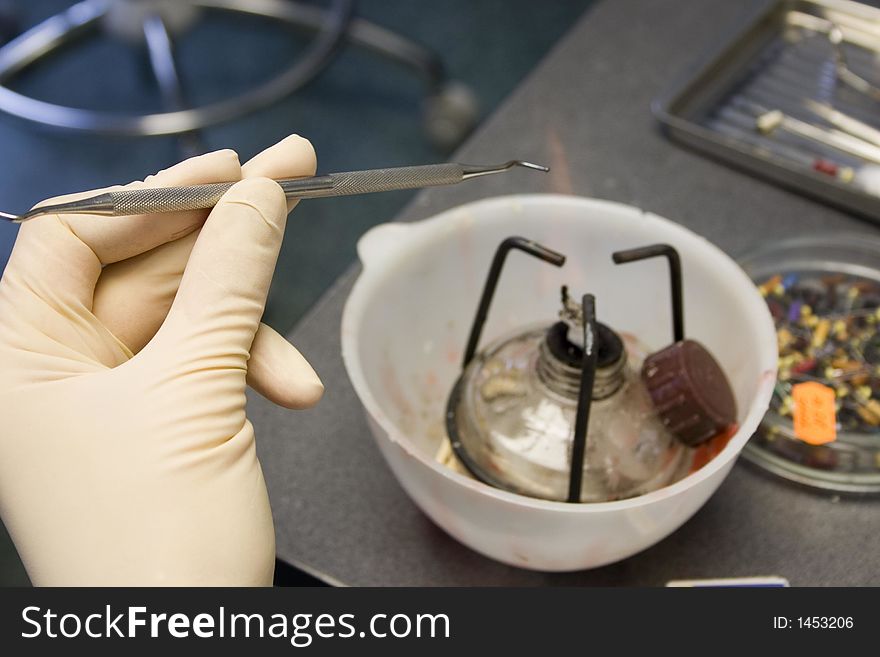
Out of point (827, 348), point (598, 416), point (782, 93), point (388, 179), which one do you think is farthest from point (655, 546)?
point (782, 93)

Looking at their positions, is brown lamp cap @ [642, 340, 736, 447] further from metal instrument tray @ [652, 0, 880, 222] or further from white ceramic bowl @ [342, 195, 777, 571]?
metal instrument tray @ [652, 0, 880, 222]

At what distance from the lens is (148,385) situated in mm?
502

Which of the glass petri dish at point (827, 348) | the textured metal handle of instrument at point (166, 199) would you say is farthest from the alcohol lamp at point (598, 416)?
the textured metal handle of instrument at point (166, 199)

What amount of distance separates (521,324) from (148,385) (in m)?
0.40

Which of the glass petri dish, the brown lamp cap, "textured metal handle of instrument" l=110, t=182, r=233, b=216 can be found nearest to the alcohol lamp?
the brown lamp cap

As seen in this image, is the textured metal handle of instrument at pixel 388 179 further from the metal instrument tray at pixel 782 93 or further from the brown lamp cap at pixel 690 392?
the metal instrument tray at pixel 782 93

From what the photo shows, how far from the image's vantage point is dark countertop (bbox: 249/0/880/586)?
70cm

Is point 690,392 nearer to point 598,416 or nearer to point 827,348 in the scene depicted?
point 598,416

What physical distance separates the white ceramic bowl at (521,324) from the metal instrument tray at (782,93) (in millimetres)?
271

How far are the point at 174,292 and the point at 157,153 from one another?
1311mm

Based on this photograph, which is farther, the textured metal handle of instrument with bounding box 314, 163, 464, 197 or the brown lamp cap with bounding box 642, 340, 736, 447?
the brown lamp cap with bounding box 642, 340, 736, 447

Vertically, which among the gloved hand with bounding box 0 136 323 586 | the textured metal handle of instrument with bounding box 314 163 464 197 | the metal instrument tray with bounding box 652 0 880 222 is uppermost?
the metal instrument tray with bounding box 652 0 880 222

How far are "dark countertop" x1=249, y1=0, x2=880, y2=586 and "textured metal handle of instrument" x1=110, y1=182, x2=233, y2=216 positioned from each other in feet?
0.67

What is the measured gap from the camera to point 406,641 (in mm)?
486
